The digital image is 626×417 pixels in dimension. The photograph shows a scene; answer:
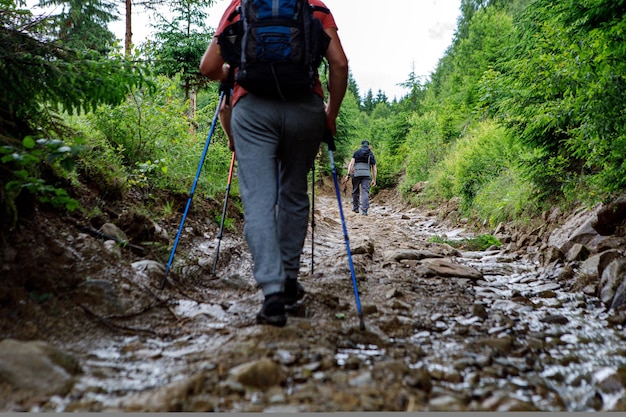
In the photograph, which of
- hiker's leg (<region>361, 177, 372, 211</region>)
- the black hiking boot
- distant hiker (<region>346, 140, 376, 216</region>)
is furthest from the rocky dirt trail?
distant hiker (<region>346, 140, 376, 216</region>)

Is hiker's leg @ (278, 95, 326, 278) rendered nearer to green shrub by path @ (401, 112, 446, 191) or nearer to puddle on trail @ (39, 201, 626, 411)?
puddle on trail @ (39, 201, 626, 411)

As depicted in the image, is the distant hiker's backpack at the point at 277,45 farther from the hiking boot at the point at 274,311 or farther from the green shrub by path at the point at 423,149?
the green shrub by path at the point at 423,149

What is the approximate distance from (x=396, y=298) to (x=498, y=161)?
845cm

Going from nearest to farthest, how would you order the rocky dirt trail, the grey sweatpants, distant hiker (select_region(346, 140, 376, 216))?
the rocky dirt trail < the grey sweatpants < distant hiker (select_region(346, 140, 376, 216))

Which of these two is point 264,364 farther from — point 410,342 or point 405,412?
point 410,342

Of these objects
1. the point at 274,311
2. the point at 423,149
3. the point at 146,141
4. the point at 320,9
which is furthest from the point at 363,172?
the point at 274,311

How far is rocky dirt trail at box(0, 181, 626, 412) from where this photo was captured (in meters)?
1.64

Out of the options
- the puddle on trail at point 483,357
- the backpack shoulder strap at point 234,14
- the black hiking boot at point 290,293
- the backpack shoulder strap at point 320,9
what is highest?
the backpack shoulder strap at point 320,9

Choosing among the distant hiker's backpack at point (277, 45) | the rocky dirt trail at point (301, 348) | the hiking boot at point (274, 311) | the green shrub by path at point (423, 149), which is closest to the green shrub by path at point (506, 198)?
the rocky dirt trail at point (301, 348)

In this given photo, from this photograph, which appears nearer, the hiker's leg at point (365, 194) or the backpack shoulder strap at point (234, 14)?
the backpack shoulder strap at point (234, 14)

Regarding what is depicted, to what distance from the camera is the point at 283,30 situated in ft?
8.37

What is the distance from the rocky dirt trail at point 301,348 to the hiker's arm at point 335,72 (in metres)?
1.46

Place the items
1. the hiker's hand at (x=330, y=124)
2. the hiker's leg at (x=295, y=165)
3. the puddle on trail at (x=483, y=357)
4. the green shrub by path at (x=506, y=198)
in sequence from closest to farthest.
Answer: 1. the puddle on trail at (x=483, y=357)
2. the hiker's leg at (x=295, y=165)
3. the hiker's hand at (x=330, y=124)
4. the green shrub by path at (x=506, y=198)

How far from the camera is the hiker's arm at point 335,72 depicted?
286 centimetres
